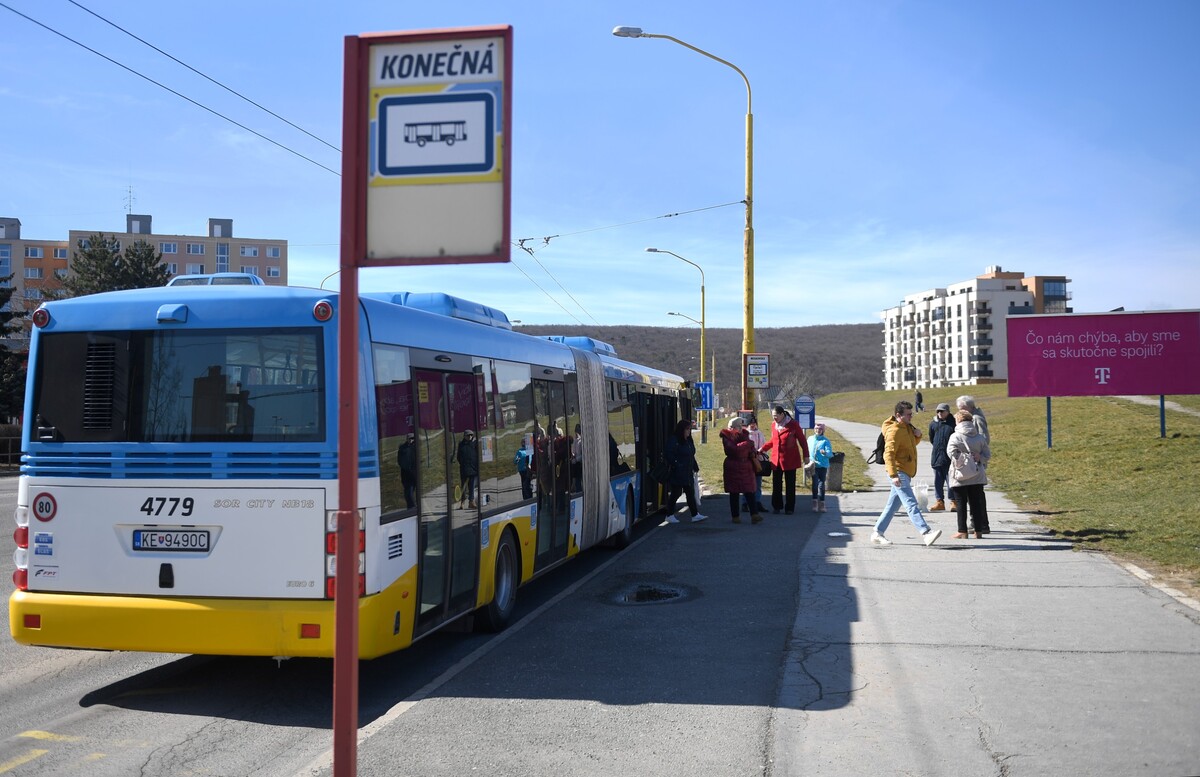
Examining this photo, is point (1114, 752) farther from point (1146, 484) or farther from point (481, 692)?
point (1146, 484)

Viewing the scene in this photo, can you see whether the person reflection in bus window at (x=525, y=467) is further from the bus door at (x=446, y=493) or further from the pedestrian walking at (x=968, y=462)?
the pedestrian walking at (x=968, y=462)

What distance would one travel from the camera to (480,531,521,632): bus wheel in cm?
851

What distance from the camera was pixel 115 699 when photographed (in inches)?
262

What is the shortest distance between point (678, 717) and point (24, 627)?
395cm

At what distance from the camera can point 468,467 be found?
7.99m

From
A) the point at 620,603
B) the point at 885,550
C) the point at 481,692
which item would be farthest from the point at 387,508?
the point at 885,550

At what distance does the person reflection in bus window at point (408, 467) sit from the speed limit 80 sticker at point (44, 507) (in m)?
2.06

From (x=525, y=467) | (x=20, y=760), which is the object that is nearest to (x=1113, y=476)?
(x=525, y=467)

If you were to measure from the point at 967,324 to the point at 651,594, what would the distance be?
487ft

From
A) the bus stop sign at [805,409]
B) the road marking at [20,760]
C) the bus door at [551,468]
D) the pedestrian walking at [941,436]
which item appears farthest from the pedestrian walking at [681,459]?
the road marking at [20,760]

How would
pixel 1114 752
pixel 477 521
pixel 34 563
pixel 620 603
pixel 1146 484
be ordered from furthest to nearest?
pixel 1146 484 < pixel 620 603 < pixel 477 521 < pixel 34 563 < pixel 1114 752

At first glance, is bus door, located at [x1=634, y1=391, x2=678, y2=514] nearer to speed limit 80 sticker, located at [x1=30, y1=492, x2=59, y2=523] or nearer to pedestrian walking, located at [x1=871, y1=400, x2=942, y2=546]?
pedestrian walking, located at [x1=871, y1=400, x2=942, y2=546]

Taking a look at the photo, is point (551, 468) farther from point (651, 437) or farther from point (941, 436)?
point (941, 436)

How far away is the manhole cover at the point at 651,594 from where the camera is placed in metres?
9.79
